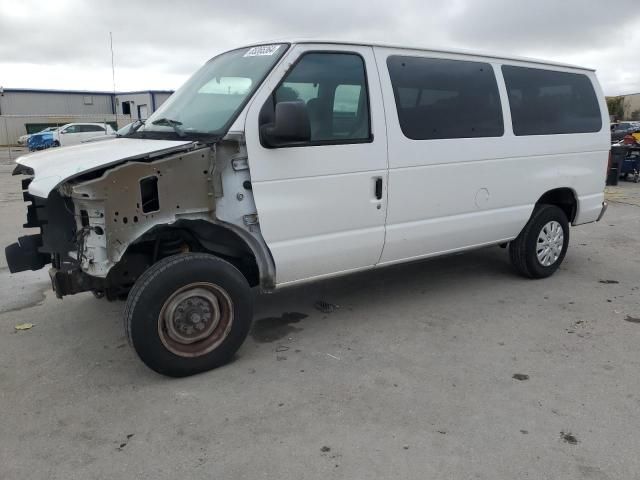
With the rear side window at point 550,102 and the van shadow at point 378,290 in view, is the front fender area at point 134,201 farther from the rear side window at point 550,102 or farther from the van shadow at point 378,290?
the rear side window at point 550,102

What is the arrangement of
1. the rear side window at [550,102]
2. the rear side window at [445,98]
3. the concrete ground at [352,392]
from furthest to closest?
the rear side window at [550,102], the rear side window at [445,98], the concrete ground at [352,392]

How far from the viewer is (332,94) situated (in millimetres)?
3975

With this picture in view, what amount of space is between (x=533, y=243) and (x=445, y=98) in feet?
6.12

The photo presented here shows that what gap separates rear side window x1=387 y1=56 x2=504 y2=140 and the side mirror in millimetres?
1064

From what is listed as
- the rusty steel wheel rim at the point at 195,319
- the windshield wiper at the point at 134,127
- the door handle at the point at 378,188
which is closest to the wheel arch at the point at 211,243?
the rusty steel wheel rim at the point at 195,319

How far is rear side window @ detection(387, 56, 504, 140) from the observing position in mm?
4293

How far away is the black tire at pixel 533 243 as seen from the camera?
5.43 meters

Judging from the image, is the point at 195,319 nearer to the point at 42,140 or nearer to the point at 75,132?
the point at 75,132

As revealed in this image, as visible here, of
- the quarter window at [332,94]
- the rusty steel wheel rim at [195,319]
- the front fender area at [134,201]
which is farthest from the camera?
the quarter window at [332,94]

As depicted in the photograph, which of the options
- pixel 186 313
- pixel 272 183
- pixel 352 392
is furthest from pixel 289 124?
pixel 352 392

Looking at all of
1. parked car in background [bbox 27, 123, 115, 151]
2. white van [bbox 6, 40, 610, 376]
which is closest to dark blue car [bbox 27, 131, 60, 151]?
parked car in background [bbox 27, 123, 115, 151]

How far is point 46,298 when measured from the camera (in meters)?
5.24

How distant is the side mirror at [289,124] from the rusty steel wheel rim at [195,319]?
1069mm

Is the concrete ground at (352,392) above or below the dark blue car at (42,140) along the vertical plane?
below
